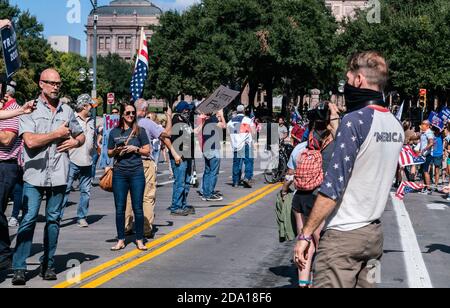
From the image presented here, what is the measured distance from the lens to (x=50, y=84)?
7.60m

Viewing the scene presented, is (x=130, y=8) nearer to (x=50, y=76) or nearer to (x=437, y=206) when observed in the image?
(x=437, y=206)

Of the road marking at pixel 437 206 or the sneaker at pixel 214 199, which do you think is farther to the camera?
the road marking at pixel 437 206

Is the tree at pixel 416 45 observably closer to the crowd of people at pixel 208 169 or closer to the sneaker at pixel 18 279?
the crowd of people at pixel 208 169

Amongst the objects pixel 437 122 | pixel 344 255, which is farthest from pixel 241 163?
pixel 344 255

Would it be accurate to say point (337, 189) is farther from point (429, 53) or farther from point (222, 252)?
point (429, 53)

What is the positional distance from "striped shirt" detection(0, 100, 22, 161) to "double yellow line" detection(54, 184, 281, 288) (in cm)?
153

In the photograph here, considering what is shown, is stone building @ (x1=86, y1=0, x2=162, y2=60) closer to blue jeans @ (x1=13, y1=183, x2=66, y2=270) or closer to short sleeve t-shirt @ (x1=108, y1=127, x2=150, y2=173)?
short sleeve t-shirt @ (x1=108, y1=127, x2=150, y2=173)

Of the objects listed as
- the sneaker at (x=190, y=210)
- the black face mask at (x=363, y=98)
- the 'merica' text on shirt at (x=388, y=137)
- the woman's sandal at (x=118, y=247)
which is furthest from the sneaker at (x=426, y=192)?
the black face mask at (x=363, y=98)

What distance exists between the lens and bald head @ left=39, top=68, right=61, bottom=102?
7605 mm

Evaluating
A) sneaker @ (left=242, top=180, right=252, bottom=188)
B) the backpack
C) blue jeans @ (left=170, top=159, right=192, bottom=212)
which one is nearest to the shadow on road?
the backpack

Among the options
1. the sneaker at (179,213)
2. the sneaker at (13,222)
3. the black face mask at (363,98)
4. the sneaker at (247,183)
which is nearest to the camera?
the black face mask at (363,98)

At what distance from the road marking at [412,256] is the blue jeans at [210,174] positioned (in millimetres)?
3600

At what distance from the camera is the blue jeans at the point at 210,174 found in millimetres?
15188

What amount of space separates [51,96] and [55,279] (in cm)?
182
